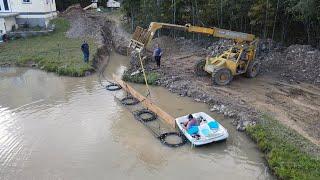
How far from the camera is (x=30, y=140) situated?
40.9ft

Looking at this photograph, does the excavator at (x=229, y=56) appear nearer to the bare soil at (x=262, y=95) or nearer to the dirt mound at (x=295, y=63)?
the bare soil at (x=262, y=95)

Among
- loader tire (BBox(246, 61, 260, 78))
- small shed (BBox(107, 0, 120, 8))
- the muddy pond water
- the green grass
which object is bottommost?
the muddy pond water

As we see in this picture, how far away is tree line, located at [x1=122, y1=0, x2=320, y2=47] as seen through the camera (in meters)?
18.8

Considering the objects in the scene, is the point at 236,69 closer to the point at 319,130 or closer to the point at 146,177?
the point at 319,130

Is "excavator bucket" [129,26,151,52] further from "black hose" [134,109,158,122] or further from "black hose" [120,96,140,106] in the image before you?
"black hose" [134,109,158,122]

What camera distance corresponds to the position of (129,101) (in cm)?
1598

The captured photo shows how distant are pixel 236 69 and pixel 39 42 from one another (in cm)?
1679

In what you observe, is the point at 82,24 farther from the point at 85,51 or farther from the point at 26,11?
the point at 85,51

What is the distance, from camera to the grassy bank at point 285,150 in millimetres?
9602

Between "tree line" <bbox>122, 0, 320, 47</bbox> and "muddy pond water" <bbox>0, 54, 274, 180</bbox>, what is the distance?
26.5 feet

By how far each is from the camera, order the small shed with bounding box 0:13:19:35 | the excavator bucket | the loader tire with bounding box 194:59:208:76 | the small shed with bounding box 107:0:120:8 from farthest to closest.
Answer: the small shed with bounding box 107:0:120:8 < the small shed with bounding box 0:13:19:35 < the loader tire with bounding box 194:59:208:76 < the excavator bucket

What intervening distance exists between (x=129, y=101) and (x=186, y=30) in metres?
4.36

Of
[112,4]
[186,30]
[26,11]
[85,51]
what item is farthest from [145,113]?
[112,4]

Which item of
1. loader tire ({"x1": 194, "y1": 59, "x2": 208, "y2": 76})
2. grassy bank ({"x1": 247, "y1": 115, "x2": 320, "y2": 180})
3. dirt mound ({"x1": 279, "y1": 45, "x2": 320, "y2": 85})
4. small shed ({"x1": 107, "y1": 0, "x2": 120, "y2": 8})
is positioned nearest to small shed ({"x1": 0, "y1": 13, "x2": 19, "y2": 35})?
loader tire ({"x1": 194, "y1": 59, "x2": 208, "y2": 76})
